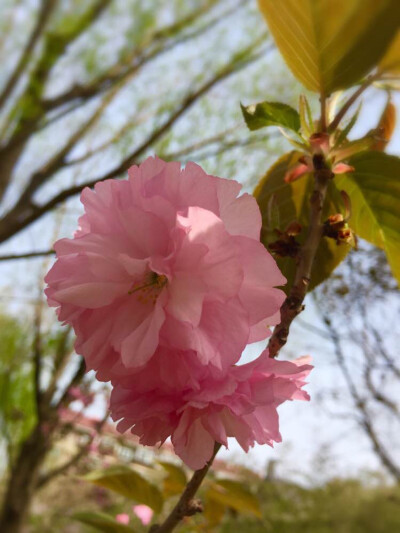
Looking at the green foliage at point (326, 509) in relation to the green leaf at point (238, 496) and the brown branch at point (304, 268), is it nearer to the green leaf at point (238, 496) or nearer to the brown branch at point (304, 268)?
the green leaf at point (238, 496)

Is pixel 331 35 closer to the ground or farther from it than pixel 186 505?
farther from it

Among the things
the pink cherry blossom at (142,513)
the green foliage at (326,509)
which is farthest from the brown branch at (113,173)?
the green foliage at (326,509)

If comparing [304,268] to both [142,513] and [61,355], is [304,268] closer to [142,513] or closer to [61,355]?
[142,513]

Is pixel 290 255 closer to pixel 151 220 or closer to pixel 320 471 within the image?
pixel 151 220

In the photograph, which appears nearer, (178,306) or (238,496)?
(178,306)

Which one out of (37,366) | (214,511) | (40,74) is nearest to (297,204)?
(214,511)

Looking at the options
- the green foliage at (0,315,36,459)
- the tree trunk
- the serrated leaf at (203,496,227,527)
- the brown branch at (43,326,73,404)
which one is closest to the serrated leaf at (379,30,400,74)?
the serrated leaf at (203,496,227,527)

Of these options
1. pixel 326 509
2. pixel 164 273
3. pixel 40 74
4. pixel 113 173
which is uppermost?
pixel 40 74

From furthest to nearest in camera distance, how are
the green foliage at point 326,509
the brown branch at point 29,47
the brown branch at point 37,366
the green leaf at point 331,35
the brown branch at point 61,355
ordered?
the green foliage at point 326,509 → the brown branch at point 29,47 → the brown branch at point 61,355 → the brown branch at point 37,366 → the green leaf at point 331,35
